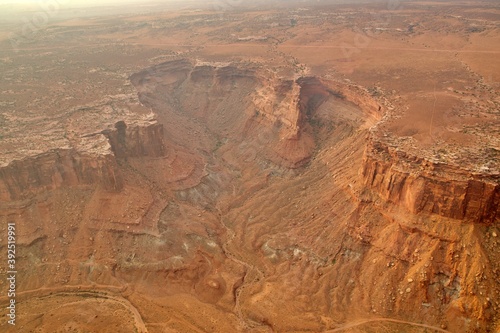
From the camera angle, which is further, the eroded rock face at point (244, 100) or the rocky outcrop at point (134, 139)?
the eroded rock face at point (244, 100)

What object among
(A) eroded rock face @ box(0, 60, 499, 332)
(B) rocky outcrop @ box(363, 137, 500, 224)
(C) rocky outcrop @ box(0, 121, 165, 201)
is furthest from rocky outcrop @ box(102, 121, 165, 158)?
(B) rocky outcrop @ box(363, 137, 500, 224)

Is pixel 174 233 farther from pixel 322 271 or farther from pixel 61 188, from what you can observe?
pixel 322 271

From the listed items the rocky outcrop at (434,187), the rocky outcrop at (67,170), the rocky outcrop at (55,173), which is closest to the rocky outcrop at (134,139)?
the rocky outcrop at (67,170)

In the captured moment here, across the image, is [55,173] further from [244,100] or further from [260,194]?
[244,100]

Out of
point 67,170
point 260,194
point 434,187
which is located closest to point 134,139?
point 67,170

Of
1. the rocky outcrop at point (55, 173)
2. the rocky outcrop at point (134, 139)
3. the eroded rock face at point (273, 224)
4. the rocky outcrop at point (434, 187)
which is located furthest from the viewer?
the rocky outcrop at point (134, 139)

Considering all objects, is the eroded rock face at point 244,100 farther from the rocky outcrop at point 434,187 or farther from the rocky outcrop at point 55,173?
the rocky outcrop at point 55,173
